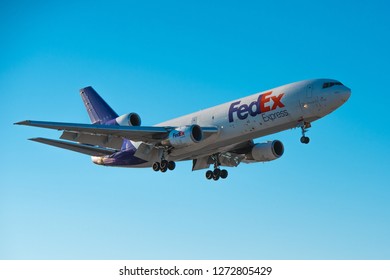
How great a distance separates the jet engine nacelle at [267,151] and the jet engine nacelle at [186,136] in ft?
20.4

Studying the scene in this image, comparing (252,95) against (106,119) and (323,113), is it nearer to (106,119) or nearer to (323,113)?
(323,113)

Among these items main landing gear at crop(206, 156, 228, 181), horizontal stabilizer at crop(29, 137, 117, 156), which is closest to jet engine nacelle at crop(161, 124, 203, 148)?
main landing gear at crop(206, 156, 228, 181)

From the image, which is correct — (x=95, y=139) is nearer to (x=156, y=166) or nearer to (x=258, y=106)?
(x=156, y=166)

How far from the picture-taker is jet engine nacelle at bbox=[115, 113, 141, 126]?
4741 cm

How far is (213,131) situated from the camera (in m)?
43.2

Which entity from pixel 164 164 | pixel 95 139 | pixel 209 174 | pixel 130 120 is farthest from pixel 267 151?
pixel 95 139

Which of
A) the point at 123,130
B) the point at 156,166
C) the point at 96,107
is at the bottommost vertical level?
the point at 156,166

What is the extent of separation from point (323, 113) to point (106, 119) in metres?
18.0

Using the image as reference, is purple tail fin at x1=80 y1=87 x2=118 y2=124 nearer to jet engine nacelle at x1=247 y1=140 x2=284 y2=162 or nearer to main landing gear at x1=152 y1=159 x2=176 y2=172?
main landing gear at x1=152 y1=159 x2=176 y2=172

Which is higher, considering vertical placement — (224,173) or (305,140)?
(224,173)

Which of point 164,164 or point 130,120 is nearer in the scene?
point 164,164

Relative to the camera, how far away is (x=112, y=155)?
49125mm

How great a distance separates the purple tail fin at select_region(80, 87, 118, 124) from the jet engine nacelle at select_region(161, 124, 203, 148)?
9.25 meters

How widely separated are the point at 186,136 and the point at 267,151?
23.9 ft
